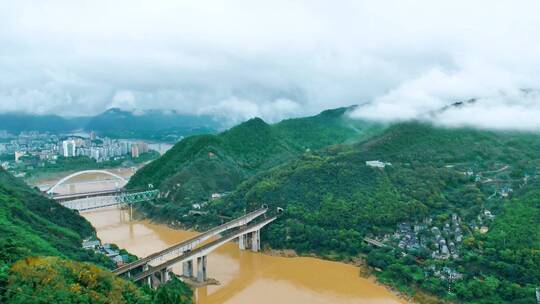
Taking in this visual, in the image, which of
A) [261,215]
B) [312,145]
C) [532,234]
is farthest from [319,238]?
[312,145]

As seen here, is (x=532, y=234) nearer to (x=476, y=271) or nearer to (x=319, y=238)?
(x=476, y=271)

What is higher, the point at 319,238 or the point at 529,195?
the point at 529,195

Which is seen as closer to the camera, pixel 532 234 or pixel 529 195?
pixel 532 234

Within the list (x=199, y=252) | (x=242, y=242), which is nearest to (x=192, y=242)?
(x=199, y=252)

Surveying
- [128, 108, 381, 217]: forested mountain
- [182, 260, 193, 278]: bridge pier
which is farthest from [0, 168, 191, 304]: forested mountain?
[128, 108, 381, 217]: forested mountain

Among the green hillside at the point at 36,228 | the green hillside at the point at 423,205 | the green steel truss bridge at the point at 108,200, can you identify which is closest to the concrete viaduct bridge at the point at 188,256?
the green hillside at the point at 423,205

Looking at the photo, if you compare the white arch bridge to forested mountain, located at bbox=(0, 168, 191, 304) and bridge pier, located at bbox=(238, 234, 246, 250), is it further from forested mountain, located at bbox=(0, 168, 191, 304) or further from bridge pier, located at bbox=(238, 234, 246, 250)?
bridge pier, located at bbox=(238, 234, 246, 250)

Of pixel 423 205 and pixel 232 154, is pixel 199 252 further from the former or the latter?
pixel 232 154
